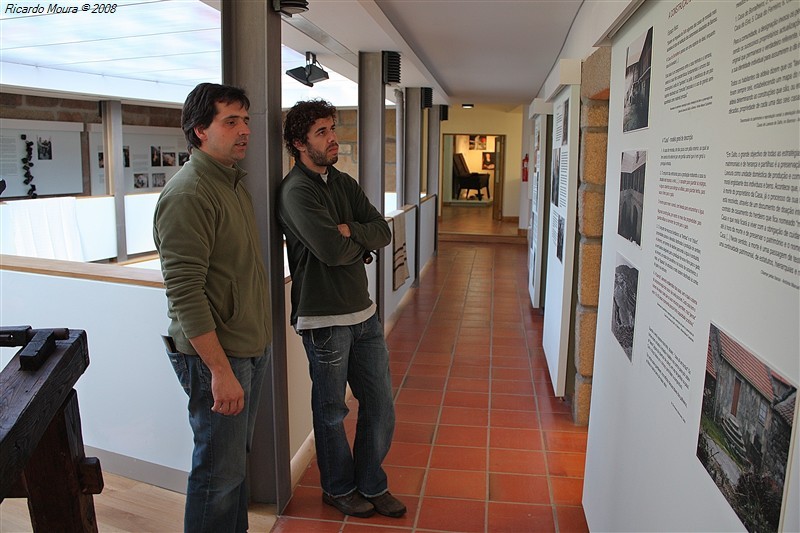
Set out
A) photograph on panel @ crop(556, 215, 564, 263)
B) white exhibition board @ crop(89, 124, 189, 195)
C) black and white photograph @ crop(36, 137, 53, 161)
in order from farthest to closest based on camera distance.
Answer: white exhibition board @ crop(89, 124, 189, 195), black and white photograph @ crop(36, 137, 53, 161), photograph on panel @ crop(556, 215, 564, 263)

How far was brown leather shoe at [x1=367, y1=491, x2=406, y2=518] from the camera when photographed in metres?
2.81

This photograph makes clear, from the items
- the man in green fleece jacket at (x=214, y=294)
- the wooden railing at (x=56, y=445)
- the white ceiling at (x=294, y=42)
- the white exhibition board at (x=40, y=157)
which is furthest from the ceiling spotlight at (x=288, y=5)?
the white exhibition board at (x=40, y=157)

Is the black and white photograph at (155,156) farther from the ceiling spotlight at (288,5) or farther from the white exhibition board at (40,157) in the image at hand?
the ceiling spotlight at (288,5)

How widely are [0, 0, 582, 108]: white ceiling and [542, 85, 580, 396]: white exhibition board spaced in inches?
33.9

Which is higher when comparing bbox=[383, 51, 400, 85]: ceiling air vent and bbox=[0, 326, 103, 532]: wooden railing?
bbox=[383, 51, 400, 85]: ceiling air vent

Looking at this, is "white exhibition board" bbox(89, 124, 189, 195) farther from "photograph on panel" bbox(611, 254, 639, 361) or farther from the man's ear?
"photograph on panel" bbox(611, 254, 639, 361)

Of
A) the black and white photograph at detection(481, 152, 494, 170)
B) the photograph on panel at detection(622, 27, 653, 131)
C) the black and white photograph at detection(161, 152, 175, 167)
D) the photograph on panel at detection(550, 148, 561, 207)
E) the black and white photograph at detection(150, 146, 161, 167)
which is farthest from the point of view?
the black and white photograph at detection(481, 152, 494, 170)

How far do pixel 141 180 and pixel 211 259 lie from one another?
9176mm

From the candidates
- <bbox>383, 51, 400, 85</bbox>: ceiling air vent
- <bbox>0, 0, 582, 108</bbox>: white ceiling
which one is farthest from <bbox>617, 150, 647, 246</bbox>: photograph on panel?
<bbox>383, 51, 400, 85</bbox>: ceiling air vent

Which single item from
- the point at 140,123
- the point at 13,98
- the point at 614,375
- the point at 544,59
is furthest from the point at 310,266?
the point at 140,123

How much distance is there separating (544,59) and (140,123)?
21.5ft

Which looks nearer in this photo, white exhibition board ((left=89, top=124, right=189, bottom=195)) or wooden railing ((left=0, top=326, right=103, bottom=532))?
wooden railing ((left=0, top=326, right=103, bottom=532))

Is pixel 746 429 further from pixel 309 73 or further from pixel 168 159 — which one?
pixel 168 159

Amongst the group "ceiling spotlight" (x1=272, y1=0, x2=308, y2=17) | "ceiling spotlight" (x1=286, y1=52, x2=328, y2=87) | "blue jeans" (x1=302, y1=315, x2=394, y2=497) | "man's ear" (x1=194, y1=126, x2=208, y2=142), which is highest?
"ceiling spotlight" (x1=286, y1=52, x2=328, y2=87)
